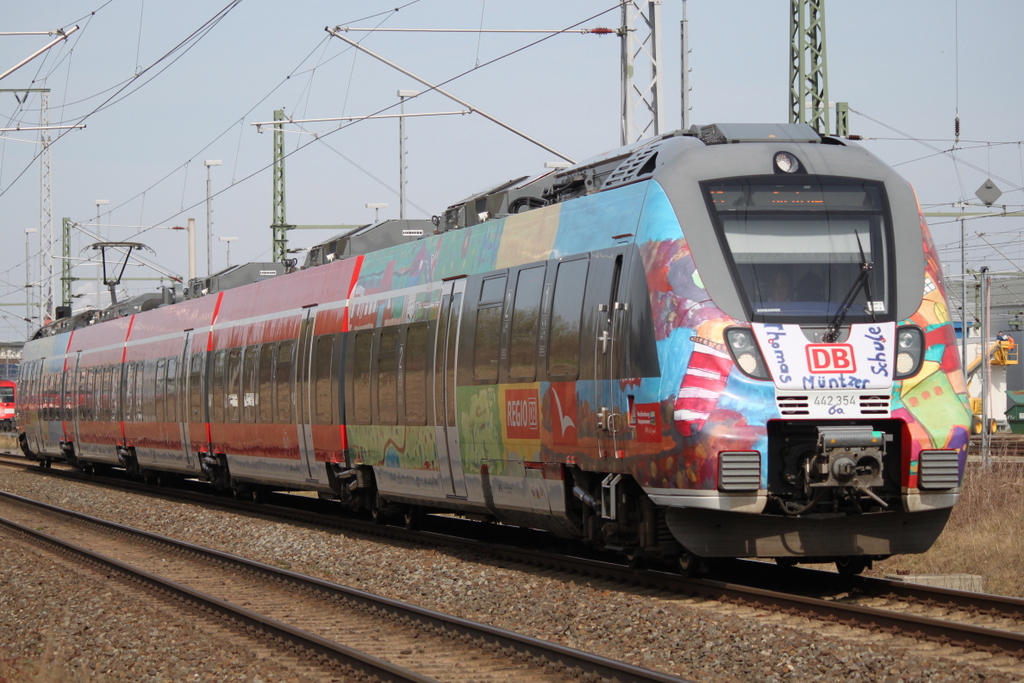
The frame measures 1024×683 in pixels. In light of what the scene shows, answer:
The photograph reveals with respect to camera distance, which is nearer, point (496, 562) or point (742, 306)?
point (742, 306)

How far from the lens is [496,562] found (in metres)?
13.0

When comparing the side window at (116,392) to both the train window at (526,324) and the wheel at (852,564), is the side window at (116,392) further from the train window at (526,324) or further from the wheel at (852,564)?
the wheel at (852,564)

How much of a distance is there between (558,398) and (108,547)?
779 centimetres

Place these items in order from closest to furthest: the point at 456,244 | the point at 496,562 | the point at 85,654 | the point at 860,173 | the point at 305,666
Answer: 1. the point at 305,666
2. the point at 85,654
3. the point at 860,173
4. the point at 496,562
5. the point at 456,244

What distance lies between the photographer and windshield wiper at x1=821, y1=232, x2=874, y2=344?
9.68 meters

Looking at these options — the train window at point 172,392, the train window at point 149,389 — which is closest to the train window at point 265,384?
the train window at point 172,392

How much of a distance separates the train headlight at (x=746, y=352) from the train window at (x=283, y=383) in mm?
10178

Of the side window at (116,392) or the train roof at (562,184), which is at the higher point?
the train roof at (562,184)

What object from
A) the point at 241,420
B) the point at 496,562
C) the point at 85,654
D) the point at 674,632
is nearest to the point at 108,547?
the point at 241,420

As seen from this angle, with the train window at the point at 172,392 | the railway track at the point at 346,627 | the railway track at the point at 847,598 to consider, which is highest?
the train window at the point at 172,392

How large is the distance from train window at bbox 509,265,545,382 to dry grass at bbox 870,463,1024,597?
3.61 meters

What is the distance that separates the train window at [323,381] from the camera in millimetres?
17219

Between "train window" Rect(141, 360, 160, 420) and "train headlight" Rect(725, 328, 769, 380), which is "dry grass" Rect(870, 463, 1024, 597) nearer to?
"train headlight" Rect(725, 328, 769, 380)

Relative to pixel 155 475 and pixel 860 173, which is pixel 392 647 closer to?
pixel 860 173
